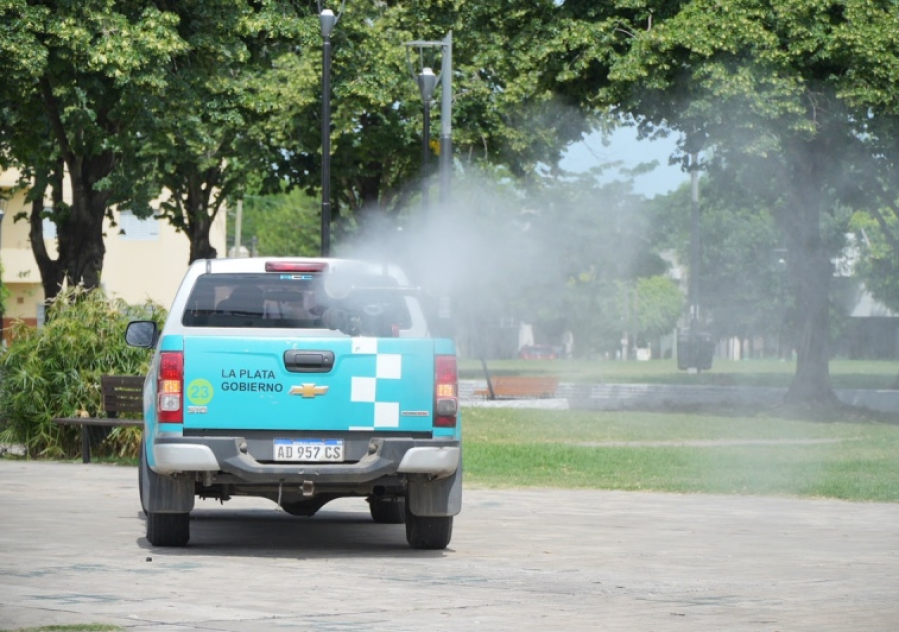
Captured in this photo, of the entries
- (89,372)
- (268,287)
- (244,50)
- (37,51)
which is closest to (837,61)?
(244,50)

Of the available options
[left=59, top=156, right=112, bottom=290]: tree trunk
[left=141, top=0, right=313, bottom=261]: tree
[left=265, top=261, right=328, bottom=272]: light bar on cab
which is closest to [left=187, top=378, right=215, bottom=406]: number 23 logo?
[left=265, top=261, right=328, bottom=272]: light bar on cab

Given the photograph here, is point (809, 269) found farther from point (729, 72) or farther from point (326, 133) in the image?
point (326, 133)

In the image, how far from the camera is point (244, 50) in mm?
29750

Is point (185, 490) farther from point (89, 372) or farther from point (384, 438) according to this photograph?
point (89, 372)

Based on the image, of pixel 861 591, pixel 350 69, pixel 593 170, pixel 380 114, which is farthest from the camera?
pixel 593 170

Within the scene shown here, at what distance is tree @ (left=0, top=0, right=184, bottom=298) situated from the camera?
27141 mm

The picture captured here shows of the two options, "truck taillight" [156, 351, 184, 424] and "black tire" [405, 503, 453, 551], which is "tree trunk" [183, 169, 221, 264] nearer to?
"black tire" [405, 503, 453, 551]

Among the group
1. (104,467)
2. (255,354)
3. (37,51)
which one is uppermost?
(37,51)

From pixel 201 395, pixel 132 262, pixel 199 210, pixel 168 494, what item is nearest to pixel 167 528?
pixel 168 494

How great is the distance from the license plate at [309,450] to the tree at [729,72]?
1900cm

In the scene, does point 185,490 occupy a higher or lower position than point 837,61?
lower

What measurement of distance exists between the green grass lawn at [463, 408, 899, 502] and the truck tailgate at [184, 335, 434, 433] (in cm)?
701

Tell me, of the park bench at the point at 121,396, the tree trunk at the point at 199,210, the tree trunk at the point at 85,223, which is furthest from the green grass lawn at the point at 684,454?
the tree trunk at the point at 199,210

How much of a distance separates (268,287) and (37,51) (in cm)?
1636
